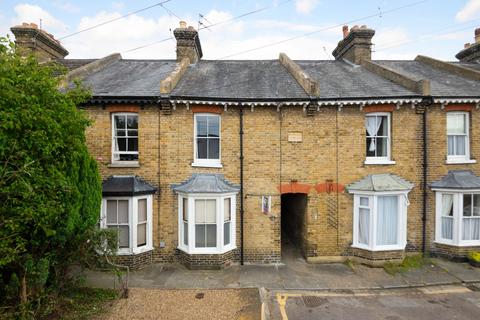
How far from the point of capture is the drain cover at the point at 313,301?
738cm

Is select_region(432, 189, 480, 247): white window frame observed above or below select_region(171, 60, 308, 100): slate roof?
below

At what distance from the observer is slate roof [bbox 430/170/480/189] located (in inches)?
390

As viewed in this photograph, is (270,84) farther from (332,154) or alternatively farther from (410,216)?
(410,216)

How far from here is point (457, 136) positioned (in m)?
10.5

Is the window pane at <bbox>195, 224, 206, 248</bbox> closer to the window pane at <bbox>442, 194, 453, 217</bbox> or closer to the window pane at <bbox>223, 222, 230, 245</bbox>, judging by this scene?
the window pane at <bbox>223, 222, 230, 245</bbox>

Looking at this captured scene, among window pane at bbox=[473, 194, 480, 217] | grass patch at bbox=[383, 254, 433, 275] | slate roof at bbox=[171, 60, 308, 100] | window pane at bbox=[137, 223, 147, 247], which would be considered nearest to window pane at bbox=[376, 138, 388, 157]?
slate roof at bbox=[171, 60, 308, 100]


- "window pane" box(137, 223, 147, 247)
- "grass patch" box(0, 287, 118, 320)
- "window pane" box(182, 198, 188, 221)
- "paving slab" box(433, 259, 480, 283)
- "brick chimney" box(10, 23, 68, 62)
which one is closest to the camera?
"grass patch" box(0, 287, 118, 320)

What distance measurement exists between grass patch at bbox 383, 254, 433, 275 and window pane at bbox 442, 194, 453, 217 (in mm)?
1905

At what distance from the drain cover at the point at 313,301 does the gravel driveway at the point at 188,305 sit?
4.52 feet

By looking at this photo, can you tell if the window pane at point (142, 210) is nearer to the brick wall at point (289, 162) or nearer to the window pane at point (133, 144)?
the brick wall at point (289, 162)

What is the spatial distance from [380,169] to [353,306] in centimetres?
531

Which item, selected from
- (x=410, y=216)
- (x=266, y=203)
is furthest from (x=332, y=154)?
(x=410, y=216)

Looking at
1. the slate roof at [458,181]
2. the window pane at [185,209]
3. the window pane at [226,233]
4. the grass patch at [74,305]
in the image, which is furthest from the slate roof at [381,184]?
the grass patch at [74,305]

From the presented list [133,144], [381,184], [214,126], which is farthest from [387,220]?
[133,144]
